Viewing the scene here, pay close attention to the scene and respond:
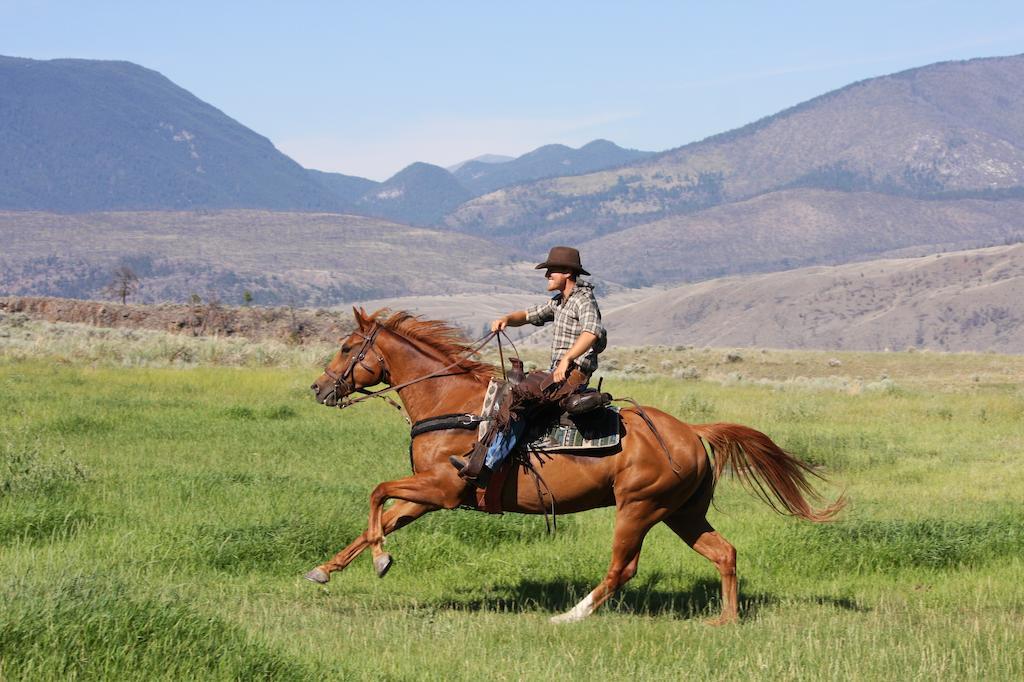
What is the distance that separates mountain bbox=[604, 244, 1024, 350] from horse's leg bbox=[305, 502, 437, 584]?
102 metres

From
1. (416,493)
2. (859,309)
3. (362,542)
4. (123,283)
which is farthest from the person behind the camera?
(859,309)

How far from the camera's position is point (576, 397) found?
9.45 meters

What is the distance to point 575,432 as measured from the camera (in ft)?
31.4

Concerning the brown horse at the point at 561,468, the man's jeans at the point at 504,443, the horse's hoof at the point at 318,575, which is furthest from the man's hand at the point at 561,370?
the horse's hoof at the point at 318,575

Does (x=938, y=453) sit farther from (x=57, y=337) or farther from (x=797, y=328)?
(x=797, y=328)

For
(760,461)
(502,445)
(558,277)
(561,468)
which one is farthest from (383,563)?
(760,461)

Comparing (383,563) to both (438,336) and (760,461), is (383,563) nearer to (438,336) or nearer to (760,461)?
(438,336)

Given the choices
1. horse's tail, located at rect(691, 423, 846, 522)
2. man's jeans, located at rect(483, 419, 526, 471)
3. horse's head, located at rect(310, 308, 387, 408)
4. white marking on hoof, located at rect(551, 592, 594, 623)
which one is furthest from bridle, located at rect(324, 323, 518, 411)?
white marking on hoof, located at rect(551, 592, 594, 623)

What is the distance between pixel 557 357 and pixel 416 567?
277 cm

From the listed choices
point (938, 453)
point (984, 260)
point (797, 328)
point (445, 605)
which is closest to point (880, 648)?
point (445, 605)

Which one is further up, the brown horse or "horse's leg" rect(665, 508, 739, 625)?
the brown horse

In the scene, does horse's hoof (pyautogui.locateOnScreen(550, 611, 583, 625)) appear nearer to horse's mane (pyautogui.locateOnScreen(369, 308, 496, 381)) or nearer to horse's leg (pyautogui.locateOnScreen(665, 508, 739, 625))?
horse's leg (pyautogui.locateOnScreen(665, 508, 739, 625))

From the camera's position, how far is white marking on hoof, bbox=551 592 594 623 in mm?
9250

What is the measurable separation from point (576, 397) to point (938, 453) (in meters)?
12.4
